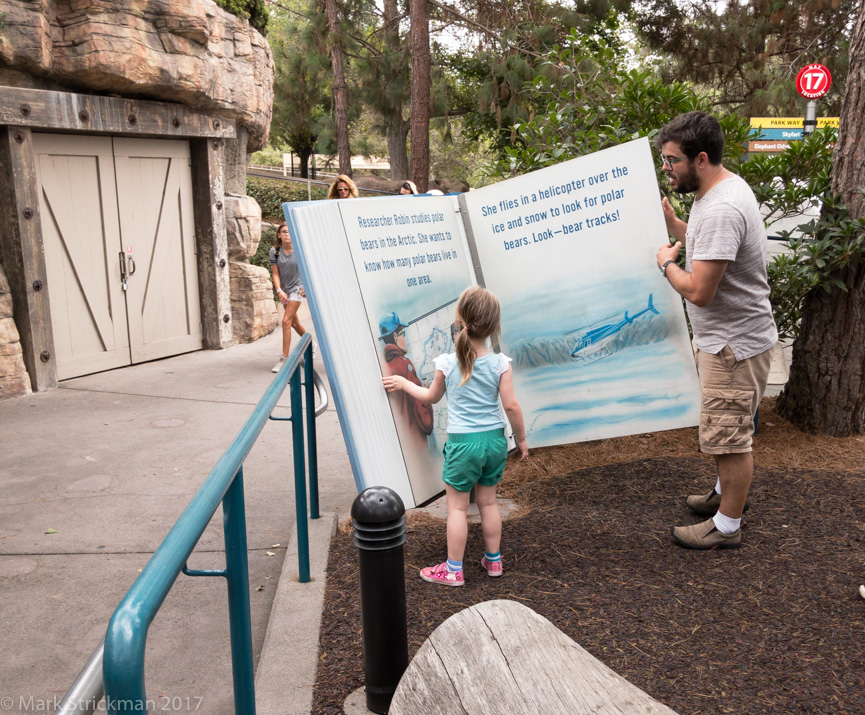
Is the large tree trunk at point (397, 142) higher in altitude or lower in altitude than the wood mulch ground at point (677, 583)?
higher

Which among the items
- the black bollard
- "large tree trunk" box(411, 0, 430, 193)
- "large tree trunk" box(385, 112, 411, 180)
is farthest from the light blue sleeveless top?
"large tree trunk" box(385, 112, 411, 180)

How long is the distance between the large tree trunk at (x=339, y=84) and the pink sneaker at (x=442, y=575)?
624 inches

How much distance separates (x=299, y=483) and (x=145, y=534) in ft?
4.64

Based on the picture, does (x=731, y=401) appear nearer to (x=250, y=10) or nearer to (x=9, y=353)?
(x=9, y=353)

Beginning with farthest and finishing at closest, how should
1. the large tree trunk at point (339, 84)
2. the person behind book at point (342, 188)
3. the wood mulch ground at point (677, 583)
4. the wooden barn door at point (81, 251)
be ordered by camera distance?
1. the large tree trunk at point (339, 84)
2. the wooden barn door at point (81, 251)
3. the person behind book at point (342, 188)
4. the wood mulch ground at point (677, 583)

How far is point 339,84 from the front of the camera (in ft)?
Answer: 62.4

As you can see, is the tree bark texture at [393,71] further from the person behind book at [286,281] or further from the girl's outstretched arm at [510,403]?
the girl's outstretched arm at [510,403]

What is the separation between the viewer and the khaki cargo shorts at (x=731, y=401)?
3.51 metres

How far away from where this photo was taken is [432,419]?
3900mm

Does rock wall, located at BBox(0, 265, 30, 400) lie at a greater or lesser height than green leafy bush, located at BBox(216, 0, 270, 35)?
lesser

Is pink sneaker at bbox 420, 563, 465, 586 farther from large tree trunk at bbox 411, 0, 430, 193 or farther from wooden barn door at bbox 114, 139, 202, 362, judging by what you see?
large tree trunk at bbox 411, 0, 430, 193

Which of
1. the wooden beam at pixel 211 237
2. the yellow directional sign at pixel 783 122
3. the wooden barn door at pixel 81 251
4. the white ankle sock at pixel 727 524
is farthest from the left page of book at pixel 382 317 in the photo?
the yellow directional sign at pixel 783 122

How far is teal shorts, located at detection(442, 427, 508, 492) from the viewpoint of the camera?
3.40 metres

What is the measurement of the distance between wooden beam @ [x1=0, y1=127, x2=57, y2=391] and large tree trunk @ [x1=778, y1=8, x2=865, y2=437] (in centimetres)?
653
